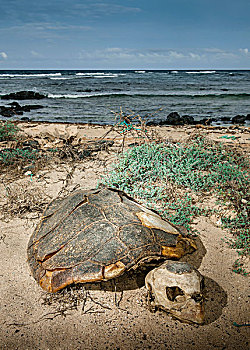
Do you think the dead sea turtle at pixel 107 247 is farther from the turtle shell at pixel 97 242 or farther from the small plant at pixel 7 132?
the small plant at pixel 7 132

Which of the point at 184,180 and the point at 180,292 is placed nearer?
the point at 180,292

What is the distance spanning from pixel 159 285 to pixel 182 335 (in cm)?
40

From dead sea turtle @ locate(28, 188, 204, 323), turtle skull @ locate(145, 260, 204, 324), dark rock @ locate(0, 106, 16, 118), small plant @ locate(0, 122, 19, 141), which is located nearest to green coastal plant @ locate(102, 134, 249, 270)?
dead sea turtle @ locate(28, 188, 204, 323)

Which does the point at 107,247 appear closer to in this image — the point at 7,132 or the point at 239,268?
the point at 239,268

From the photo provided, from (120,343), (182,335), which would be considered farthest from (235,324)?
(120,343)

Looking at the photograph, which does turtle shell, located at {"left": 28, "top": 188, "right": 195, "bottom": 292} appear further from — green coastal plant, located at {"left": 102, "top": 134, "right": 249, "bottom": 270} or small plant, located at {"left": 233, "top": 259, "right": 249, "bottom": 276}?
green coastal plant, located at {"left": 102, "top": 134, "right": 249, "bottom": 270}

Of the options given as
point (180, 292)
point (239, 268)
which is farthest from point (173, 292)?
point (239, 268)

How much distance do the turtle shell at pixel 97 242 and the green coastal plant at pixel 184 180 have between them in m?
0.82

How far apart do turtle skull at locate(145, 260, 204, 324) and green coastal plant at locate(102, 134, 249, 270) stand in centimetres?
110

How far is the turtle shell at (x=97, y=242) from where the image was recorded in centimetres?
211

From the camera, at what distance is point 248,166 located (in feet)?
14.1

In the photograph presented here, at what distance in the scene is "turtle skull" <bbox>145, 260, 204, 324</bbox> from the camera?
6.28 feet

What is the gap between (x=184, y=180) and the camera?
151 inches

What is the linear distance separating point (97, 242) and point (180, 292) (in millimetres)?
746
